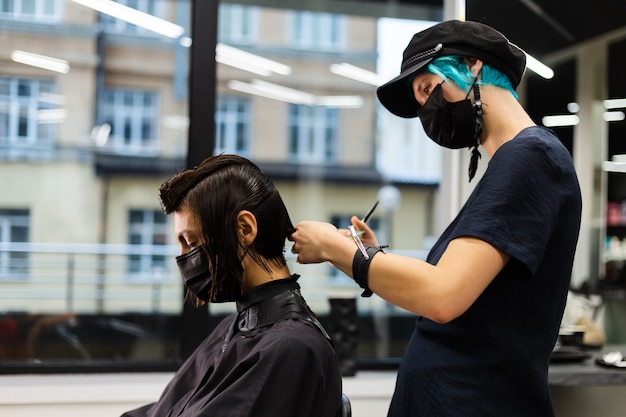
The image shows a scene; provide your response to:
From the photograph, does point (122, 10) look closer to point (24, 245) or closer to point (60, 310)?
point (24, 245)

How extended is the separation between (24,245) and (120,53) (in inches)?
105

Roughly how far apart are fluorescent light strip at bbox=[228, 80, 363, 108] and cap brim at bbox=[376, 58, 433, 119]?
7.06 metres

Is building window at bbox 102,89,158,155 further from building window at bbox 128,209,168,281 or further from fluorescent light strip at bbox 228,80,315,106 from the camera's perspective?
fluorescent light strip at bbox 228,80,315,106

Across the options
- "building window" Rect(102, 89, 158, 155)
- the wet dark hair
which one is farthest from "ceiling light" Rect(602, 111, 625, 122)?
"building window" Rect(102, 89, 158, 155)

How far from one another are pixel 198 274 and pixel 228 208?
159 mm

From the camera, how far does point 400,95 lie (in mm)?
1495

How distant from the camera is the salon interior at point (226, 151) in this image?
2807 mm

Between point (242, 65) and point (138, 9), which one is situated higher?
point (138, 9)

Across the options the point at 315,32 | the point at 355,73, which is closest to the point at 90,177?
the point at 315,32

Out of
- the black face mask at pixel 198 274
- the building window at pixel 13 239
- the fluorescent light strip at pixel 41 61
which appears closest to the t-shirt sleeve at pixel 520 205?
the black face mask at pixel 198 274

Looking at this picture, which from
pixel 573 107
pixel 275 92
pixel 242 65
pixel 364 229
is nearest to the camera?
pixel 364 229

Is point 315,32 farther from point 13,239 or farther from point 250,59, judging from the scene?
point 13,239

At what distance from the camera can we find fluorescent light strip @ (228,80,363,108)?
8.55 metres

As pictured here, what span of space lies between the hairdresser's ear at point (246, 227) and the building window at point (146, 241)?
579cm
